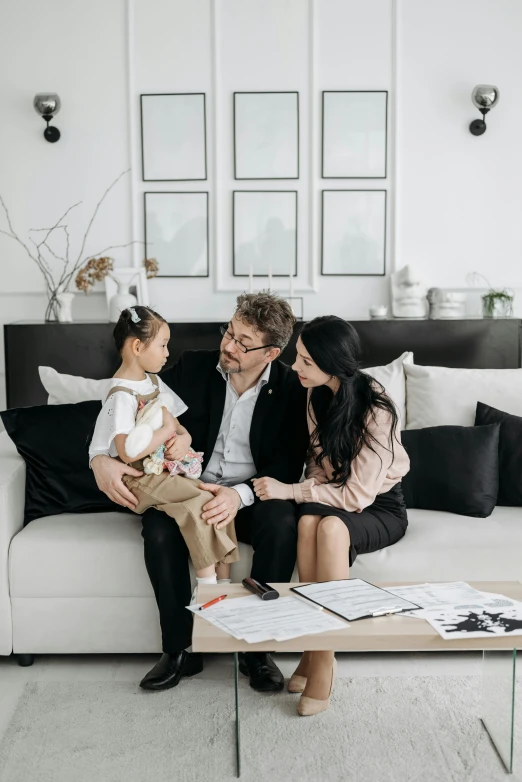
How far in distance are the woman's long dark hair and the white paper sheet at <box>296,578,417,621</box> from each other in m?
0.45

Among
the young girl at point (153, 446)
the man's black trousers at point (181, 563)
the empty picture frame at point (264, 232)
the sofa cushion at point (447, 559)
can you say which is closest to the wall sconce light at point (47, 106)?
the empty picture frame at point (264, 232)

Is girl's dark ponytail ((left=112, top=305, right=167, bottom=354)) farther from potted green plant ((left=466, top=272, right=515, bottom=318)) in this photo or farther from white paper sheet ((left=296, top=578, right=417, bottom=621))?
potted green plant ((left=466, top=272, right=515, bottom=318))

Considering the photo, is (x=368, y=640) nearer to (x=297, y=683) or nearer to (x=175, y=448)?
(x=297, y=683)

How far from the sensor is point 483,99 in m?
4.11

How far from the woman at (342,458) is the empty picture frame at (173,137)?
80.8 inches

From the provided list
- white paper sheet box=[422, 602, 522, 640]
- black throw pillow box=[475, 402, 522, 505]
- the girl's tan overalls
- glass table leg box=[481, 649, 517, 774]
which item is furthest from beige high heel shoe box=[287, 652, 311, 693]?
black throw pillow box=[475, 402, 522, 505]

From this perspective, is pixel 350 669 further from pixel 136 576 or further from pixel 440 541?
pixel 136 576

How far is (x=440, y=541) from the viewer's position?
2602 mm

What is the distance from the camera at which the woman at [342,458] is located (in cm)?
243

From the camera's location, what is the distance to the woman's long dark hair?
2.45 metres

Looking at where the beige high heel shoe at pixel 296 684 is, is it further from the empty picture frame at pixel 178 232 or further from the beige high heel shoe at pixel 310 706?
the empty picture frame at pixel 178 232

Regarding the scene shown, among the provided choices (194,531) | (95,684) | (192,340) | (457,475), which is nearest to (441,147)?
(192,340)

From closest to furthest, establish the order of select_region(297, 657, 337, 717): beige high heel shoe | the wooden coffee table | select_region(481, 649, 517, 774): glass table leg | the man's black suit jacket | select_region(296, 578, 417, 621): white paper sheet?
the wooden coffee table → select_region(296, 578, 417, 621): white paper sheet → select_region(481, 649, 517, 774): glass table leg → select_region(297, 657, 337, 717): beige high heel shoe → the man's black suit jacket

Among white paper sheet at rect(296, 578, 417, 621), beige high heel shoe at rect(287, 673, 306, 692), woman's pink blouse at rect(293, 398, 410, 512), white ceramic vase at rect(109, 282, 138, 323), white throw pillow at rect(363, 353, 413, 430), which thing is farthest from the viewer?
white ceramic vase at rect(109, 282, 138, 323)
